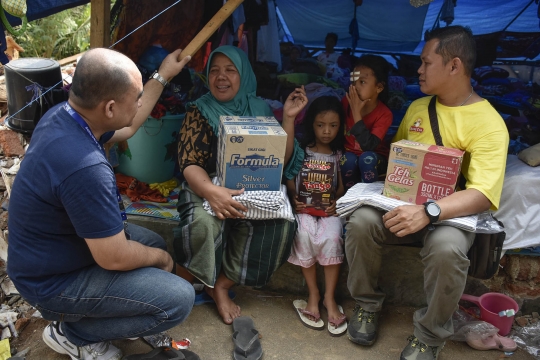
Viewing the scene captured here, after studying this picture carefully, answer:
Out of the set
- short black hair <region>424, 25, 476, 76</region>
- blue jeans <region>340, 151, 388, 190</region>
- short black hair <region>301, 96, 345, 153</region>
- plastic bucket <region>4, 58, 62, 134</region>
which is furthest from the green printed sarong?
short black hair <region>424, 25, 476, 76</region>

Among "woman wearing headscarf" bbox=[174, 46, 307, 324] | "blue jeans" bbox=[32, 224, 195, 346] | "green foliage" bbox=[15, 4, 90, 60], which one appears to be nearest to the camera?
"blue jeans" bbox=[32, 224, 195, 346]

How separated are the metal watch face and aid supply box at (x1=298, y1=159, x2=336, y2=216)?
29.8 inches

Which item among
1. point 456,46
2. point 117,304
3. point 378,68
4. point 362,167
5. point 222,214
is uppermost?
point 456,46

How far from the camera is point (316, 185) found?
10.5 feet

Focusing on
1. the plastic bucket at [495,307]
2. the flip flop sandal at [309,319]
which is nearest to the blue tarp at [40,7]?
the flip flop sandal at [309,319]

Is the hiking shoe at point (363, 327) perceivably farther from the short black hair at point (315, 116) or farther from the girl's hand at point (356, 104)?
the girl's hand at point (356, 104)

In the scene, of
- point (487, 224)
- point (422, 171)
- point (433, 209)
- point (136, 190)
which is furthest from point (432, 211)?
point (136, 190)

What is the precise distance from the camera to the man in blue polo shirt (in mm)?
1982

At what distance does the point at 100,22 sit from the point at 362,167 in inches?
71.3

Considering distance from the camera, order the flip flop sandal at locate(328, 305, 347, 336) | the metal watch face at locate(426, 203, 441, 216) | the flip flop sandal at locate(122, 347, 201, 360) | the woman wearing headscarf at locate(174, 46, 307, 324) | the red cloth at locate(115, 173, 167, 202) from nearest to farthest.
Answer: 1. the flip flop sandal at locate(122, 347, 201, 360)
2. the metal watch face at locate(426, 203, 441, 216)
3. the woman wearing headscarf at locate(174, 46, 307, 324)
4. the flip flop sandal at locate(328, 305, 347, 336)
5. the red cloth at locate(115, 173, 167, 202)

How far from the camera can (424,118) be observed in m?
2.98

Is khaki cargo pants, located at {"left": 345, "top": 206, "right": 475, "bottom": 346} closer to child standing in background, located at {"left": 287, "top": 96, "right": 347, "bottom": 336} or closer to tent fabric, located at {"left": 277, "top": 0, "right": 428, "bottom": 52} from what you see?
child standing in background, located at {"left": 287, "top": 96, "right": 347, "bottom": 336}

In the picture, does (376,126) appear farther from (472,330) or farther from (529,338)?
(529,338)

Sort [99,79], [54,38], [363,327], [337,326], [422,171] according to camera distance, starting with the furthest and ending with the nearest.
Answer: [54,38]
[337,326]
[363,327]
[422,171]
[99,79]
